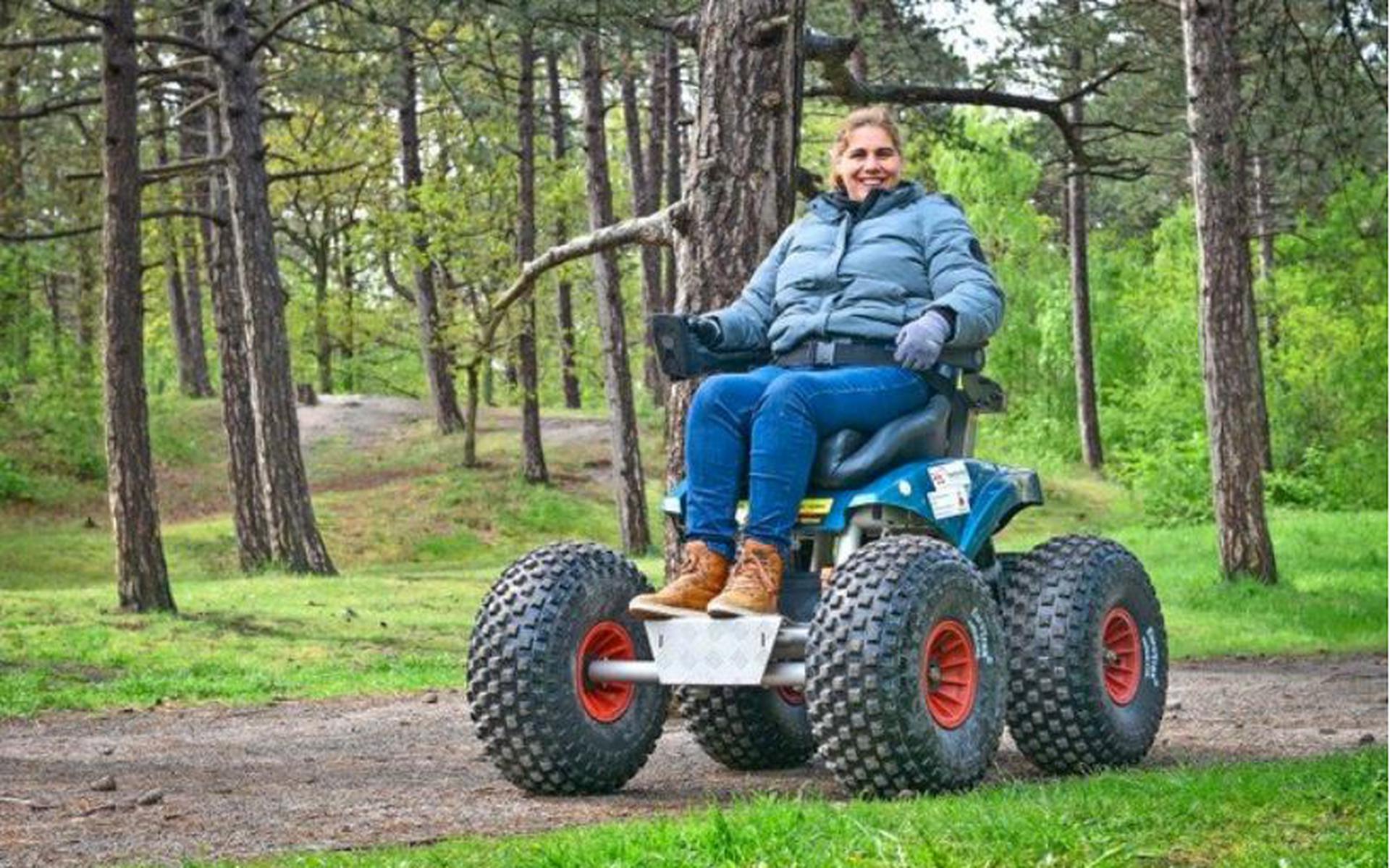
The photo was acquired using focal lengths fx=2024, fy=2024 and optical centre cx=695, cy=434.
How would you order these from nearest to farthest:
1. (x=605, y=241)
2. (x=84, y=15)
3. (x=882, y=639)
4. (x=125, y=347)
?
(x=882, y=639), (x=605, y=241), (x=84, y=15), (x=125, y=347)

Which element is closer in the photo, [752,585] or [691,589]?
[752,585]

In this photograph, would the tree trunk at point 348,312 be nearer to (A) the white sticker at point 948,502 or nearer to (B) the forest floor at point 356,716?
(B) the forest floor at point 356,716

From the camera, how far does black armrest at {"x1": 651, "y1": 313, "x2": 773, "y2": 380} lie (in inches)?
296

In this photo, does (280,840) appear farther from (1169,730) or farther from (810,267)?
(1169,730)

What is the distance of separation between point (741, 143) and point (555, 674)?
3.59 m

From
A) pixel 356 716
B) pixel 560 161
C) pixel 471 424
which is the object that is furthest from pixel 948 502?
pixel 471 424

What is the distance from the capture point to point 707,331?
308 inches

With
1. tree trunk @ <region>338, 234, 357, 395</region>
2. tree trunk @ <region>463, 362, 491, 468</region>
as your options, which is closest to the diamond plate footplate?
tree trunk @ <region>463, 362, 491, 468</region>

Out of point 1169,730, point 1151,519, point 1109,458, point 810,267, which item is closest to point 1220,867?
point 810,267

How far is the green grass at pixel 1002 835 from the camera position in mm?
4957

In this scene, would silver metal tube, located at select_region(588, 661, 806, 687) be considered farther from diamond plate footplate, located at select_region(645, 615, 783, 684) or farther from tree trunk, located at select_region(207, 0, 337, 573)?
tree trunk, located at select_region(207, 0, 337, 573)

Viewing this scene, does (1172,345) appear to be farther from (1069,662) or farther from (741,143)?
(1069,662)

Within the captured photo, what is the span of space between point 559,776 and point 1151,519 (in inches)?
1023

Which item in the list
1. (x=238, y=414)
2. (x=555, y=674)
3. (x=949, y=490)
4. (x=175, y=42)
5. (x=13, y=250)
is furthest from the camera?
(x=13, y=250)
